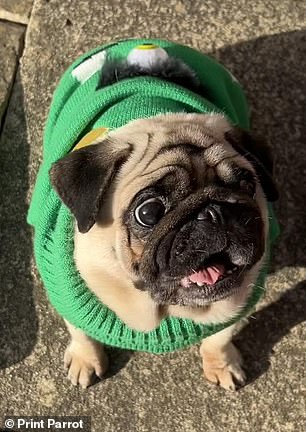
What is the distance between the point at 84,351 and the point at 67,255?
0.56m

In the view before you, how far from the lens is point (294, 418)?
2.63 m

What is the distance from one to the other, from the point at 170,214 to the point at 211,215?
0.10 m

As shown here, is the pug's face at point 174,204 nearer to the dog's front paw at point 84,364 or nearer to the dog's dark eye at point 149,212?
the dog's dark eye at point 149,212

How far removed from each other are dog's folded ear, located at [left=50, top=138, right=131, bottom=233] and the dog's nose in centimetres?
27

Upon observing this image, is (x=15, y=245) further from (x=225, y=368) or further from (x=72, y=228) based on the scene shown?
(x=225, y=368)

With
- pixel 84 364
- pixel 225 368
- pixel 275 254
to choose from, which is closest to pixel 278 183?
pixel 275 254

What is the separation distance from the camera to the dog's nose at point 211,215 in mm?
1810

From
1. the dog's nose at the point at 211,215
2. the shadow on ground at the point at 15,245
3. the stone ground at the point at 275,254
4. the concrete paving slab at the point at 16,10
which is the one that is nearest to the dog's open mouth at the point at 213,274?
the dog's nose at the point at 211,215

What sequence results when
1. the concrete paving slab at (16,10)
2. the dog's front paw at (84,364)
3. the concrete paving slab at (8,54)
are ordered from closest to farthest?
1. the dog's front paw at (84,364)
2. the concrete paving slab at (8,54)
3. the concrete paving slab at (16,10)

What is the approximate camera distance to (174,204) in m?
1.86

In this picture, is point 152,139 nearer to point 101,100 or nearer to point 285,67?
point 101,100

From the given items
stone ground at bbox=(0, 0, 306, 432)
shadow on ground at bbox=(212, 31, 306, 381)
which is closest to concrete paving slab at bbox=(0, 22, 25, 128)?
stone ground at bbox=(0, 0, 306, 432)

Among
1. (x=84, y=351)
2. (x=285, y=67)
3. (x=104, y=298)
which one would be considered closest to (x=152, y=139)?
(x=104, y=298)

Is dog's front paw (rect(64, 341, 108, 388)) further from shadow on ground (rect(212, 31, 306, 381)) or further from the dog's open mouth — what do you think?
the dog's open mouth
